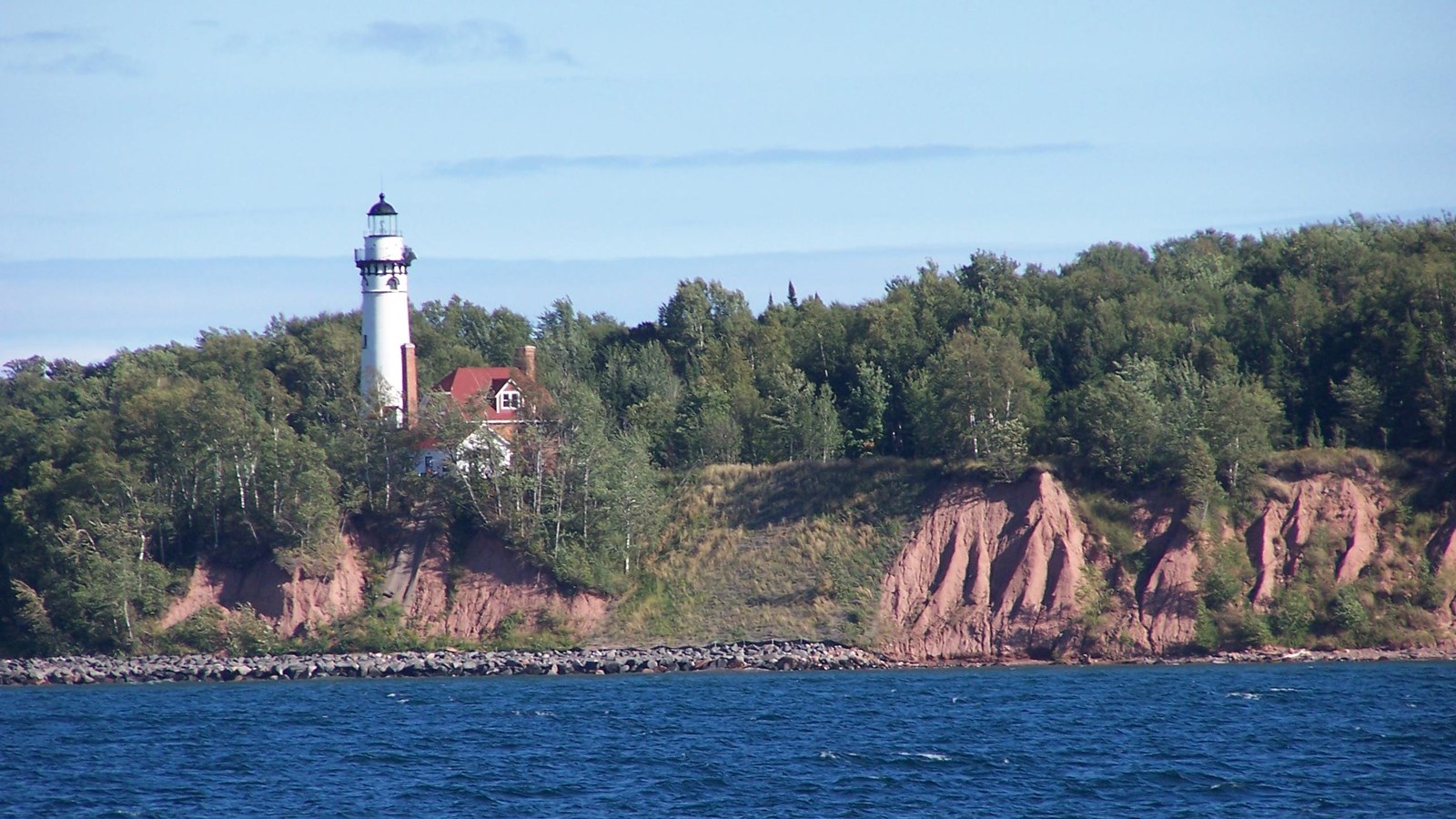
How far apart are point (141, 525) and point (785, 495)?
2584 cm

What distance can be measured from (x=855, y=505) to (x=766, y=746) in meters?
25.1

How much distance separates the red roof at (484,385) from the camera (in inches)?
2630

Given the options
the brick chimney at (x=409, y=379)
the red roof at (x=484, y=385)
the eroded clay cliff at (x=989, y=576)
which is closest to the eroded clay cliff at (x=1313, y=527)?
the eroded clay cliff at (x=989, y=576)

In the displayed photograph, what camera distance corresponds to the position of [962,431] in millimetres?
63500

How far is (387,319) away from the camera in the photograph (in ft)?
216

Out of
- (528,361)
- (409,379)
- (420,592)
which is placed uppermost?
(528,361)

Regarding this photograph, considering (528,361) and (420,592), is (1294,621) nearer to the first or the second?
(420,592)

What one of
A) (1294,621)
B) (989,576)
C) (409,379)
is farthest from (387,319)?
(1294,621)

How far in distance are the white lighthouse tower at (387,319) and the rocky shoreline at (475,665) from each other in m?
12.1

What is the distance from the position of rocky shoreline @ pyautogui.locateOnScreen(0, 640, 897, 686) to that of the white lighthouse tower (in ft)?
39.8

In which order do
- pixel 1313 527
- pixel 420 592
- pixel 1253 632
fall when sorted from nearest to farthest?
1. pixel 1253 632
2. pixel 1313 527
3. pixel 420 592

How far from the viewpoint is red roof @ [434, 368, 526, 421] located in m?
66.8

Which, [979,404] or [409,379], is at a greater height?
[409,379]

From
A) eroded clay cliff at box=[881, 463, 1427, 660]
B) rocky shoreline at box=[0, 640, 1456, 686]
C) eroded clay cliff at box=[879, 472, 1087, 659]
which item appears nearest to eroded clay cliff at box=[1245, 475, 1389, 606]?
eroded clay cliff at box=[881, 463, 1427, 660]
